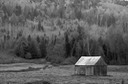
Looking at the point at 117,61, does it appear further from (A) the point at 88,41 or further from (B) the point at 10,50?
(B) the point at 10,50

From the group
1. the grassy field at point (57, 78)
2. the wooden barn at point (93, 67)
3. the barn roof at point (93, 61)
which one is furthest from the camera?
the barn roof at point (93, 61)

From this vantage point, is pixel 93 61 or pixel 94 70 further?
pixel 93 61

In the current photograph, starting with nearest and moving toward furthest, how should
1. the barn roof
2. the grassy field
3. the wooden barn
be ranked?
1. the grassy field
2. the wooden barn
3. the barn roof

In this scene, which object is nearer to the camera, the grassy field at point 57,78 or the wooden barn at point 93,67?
the grassy field at point 57,78

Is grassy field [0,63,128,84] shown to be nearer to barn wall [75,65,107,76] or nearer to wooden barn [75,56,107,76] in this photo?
barn wall [75,65,107,76]

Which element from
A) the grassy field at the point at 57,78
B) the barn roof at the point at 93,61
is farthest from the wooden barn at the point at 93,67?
the grassy field at the point at 57,78

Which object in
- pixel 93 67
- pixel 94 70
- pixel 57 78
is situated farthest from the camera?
pixel 94 70

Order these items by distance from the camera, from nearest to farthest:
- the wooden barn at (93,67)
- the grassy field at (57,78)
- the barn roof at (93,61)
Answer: the grassy field at (57,78), the wooden barn at (93,67), the barn roof at (93,61)

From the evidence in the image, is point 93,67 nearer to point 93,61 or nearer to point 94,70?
point 94,70

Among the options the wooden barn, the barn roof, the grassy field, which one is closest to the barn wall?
the wooden barn

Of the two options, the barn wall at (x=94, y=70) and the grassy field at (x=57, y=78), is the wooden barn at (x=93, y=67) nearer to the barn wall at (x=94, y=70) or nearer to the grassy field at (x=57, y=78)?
the barn wall at (x=94, y=70)

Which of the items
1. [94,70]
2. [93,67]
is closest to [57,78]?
[93,67]

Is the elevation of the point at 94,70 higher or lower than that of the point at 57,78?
lower

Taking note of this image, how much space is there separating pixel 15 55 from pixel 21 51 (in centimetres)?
421
